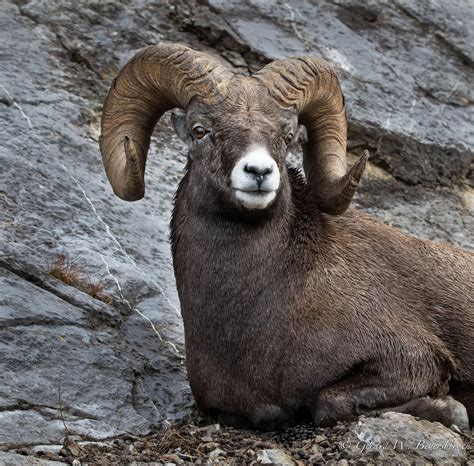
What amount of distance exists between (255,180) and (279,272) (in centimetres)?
125

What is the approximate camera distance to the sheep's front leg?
9211 mm

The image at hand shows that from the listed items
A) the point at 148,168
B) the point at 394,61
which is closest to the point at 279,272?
the point at 148,168

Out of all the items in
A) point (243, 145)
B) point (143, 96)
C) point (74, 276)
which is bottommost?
point (74, 276)

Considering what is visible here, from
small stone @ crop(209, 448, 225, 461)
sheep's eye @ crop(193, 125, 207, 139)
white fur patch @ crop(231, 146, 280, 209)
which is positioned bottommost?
small stone @ crop(209, 448, 225, 461)

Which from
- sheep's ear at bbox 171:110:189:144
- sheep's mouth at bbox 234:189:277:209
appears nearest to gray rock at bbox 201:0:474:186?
sheep's ear at bbox 171:110:189:144

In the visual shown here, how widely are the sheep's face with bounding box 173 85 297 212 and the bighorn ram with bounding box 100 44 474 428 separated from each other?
14 mm

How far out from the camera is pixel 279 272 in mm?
9734

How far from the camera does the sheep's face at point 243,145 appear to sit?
28.9 feet

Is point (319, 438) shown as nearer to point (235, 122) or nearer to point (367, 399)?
point (367, 399)

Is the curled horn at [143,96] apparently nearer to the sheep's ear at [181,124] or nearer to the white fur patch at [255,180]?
the sheep's ear at [181,124]

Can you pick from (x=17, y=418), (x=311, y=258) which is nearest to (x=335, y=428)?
(x=311, y=258)

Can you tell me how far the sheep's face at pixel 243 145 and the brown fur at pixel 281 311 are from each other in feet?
0.04

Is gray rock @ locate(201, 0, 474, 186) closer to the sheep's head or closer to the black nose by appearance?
the sheep's head

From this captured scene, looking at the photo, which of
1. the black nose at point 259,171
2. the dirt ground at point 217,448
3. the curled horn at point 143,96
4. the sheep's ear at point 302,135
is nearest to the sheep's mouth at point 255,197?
the black nose at point 259,171
